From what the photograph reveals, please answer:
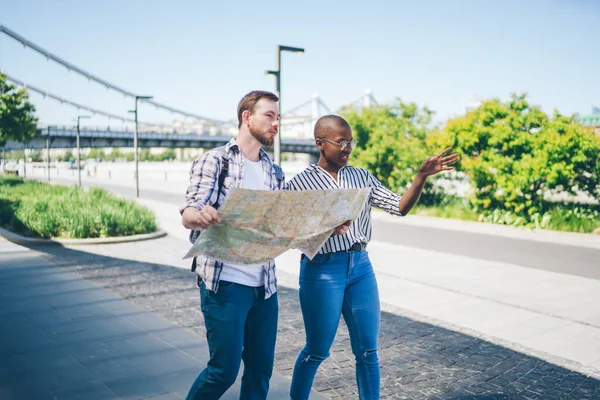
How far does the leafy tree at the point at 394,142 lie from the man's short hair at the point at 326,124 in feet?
49.3

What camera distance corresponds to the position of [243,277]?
247cm

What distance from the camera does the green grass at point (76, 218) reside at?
10.8 metres

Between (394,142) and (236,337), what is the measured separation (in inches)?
661

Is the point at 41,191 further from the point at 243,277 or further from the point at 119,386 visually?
the point at 243,277

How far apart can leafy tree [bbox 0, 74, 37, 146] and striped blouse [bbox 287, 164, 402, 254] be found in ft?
94.3

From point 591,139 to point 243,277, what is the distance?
13.3 m

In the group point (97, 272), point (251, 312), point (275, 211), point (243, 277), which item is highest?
point (275, 211)

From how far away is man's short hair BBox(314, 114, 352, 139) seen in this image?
2.93 metres

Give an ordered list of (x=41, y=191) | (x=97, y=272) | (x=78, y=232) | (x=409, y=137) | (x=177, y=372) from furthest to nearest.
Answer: (x=409, y=137)
(x=41, y=191)
(x=78, y=232)
(x=97, y=272)
(x=177, y=372)

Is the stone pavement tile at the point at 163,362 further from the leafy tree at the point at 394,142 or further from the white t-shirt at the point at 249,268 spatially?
the leafy tree at the point at 394,142

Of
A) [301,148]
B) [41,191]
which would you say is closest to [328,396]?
[41,191]

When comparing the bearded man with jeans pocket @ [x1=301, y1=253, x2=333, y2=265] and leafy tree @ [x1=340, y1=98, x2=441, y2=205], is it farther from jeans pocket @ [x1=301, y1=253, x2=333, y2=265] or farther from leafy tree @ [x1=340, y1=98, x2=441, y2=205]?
leafy tree @ [x1=340, y1=98, x2=441, y2=205]

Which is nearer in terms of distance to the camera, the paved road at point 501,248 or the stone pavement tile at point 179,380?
the stone pavement tile at point 179,380

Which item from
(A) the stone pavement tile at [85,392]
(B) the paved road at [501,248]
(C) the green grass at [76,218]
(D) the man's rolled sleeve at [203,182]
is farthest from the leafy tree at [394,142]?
(D) the man's rolled sleeve at [203,182]
